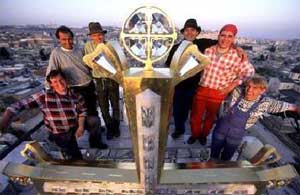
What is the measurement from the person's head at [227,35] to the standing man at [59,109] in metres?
1.86

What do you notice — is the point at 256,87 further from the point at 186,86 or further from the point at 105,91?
the point at 105,91

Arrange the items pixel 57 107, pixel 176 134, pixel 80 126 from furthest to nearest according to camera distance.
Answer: pixel 176 134 < pixel 80 126 < pixel 57 107

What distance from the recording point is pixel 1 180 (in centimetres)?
461

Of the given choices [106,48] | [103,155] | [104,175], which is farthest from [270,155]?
[103,155]

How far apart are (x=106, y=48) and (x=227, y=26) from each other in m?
1.65

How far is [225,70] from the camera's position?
368cm

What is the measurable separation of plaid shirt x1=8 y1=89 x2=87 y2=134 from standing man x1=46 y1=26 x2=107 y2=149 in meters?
0.45

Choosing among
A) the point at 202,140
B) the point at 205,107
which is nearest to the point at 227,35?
the point at 205,107

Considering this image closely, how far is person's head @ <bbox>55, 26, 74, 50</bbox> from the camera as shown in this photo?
152 inches

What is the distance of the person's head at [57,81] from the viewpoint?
3.19 metres

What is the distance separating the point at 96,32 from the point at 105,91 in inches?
34.6

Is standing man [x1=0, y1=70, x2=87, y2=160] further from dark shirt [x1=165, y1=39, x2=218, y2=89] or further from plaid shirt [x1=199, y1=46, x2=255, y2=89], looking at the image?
plaid shirt [x1=199, y1=46, x2=255, y2=89]

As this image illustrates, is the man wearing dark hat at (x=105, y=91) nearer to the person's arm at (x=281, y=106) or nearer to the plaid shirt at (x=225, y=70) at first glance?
the plaid shirt at (x=225, y=70)

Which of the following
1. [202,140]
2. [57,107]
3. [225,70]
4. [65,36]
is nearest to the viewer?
[57,107]
